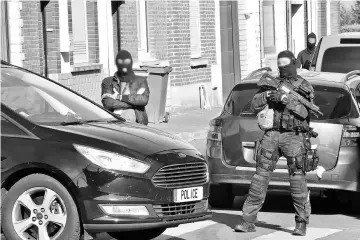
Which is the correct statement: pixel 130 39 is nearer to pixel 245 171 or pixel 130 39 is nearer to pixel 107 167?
pixel 245 171

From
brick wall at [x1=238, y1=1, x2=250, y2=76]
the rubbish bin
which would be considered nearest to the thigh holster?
the rubbish bin

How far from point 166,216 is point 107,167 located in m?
0.70

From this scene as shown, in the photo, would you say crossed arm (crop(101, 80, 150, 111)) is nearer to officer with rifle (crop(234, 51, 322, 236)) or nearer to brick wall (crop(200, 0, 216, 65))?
officer with rifle (crop(234, 51, 322, 236))

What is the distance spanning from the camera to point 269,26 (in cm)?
3494

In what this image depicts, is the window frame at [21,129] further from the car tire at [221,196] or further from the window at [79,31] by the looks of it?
Result: the window at [79,31]

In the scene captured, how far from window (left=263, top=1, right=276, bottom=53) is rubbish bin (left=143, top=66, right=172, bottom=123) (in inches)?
491

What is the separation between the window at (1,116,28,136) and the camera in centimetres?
867

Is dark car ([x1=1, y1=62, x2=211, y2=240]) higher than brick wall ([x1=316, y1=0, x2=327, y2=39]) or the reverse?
the reverse

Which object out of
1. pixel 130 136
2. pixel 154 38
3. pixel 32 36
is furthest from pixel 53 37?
pixel 130 136

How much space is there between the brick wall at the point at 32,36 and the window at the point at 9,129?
10032 mm

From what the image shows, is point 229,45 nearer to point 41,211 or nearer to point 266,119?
point 266,119

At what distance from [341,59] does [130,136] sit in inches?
336

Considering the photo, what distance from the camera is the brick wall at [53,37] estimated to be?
64.2 feet

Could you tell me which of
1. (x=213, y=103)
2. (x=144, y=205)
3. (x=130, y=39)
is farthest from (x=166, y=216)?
(x=213, y=103)
